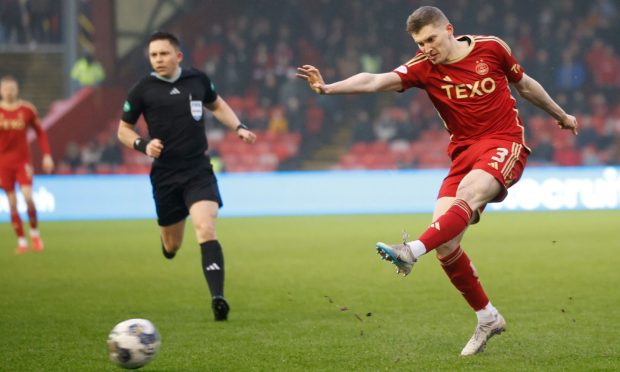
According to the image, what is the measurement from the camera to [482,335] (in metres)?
6.53

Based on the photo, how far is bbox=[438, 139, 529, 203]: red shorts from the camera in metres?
6.46

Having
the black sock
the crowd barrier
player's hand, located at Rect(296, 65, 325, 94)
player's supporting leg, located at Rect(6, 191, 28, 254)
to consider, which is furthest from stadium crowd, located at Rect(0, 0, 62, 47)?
player's hand, located at Rect(296, 65, 325, 94)

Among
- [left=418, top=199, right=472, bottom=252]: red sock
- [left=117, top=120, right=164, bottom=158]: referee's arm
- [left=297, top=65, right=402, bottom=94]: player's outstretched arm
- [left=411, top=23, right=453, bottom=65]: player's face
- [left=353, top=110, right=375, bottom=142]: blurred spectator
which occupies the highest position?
[left=411, top=23, right=453, bottom=65]: player's face

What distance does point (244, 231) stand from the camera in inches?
719

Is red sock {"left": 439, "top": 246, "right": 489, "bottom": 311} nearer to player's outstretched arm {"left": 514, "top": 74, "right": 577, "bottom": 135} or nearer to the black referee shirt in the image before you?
player's outstretched arm {"left": 514, "top": 74, "right": 577, "bottom": 135}

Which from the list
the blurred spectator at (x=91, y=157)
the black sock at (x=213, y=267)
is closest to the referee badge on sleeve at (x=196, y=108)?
the black sock at (x=213, y=267)

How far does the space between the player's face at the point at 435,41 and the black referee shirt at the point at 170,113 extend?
8.94 feet

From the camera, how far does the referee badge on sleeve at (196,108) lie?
8766mm

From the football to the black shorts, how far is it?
2.78 metres

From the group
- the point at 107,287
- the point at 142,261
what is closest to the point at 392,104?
the point at 142,261

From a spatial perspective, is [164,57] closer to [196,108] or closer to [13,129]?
[196,108]

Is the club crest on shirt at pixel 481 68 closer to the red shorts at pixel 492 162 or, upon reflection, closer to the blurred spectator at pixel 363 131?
the red shorts at pixel 492 162

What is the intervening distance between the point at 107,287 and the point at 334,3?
20148mm

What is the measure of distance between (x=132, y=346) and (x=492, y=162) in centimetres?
236
